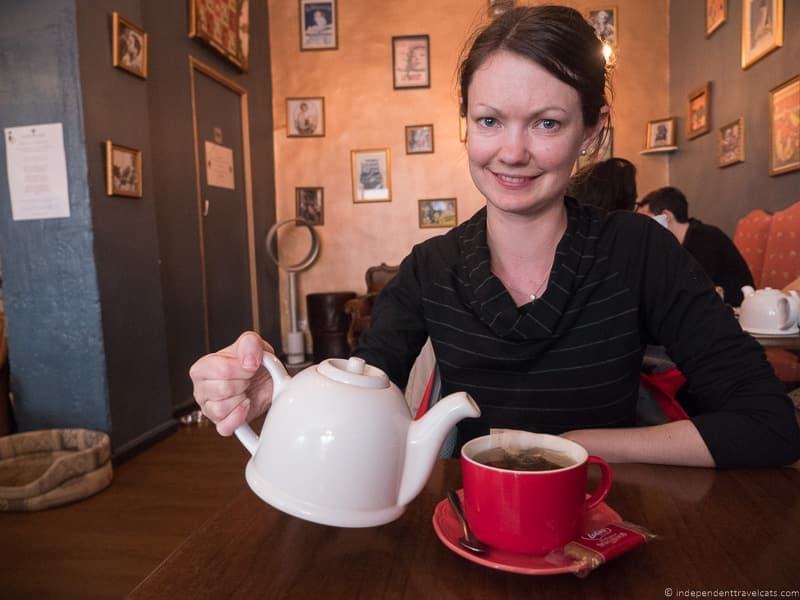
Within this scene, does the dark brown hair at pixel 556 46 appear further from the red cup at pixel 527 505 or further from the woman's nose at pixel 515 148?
the red cup at pixel 527 505

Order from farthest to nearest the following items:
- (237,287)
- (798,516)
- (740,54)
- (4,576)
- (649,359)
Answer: (237,287), (740,54), (4,576), (649,359), (798,516)

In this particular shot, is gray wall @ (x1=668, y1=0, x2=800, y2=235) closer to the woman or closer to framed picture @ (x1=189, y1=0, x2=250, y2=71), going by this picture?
the woman

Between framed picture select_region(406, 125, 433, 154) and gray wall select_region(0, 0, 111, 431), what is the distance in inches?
127

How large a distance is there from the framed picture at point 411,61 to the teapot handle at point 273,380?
5.13 meters

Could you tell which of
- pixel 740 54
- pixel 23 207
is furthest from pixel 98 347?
pixel 740 54

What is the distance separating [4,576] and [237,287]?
2987mm

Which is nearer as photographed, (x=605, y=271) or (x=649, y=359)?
(x=605, y=271)

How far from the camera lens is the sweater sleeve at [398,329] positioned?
1.04m

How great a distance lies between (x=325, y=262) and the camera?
559 centimetres

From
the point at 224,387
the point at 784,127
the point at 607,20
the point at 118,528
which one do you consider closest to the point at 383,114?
the point at 607,20

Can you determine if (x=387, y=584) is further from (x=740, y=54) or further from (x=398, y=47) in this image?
(x=398, y=47)

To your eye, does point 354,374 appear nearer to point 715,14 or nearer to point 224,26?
point 224,26

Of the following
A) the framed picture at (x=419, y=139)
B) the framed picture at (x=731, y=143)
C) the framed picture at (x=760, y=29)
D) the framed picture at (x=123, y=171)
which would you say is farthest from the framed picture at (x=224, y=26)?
the framed picture at (x=731, y=143)

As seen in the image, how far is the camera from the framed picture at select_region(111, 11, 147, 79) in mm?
2838
